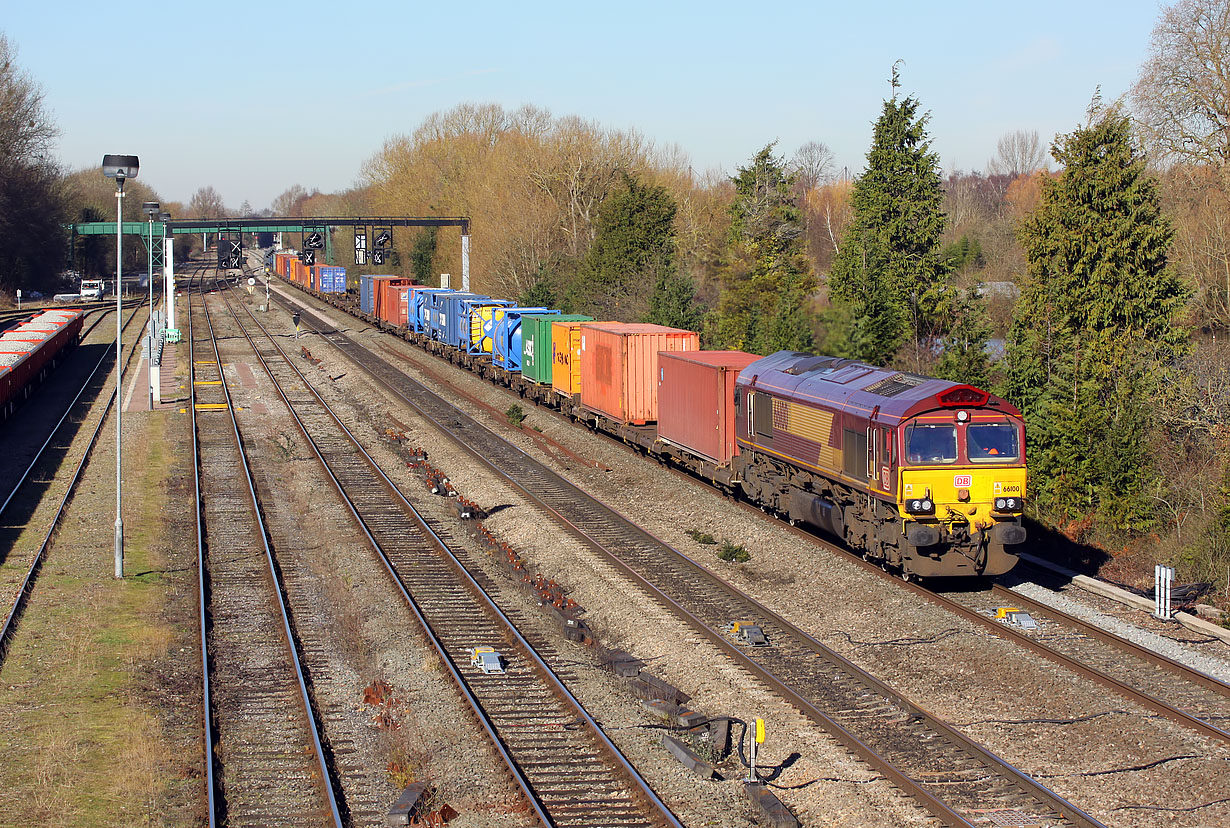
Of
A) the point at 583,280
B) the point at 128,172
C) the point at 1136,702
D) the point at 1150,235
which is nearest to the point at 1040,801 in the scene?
the point at 1136,702

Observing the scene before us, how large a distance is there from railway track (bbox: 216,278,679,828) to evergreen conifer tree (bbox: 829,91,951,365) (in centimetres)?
1688

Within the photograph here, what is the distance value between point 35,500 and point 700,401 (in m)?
15.7

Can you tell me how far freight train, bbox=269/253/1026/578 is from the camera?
1722 cm

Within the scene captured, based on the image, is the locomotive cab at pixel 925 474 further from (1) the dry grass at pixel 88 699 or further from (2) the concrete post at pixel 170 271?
(2) the concrete post at pixel 170 271

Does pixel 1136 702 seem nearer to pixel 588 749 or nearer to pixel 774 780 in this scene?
pixel 774 780

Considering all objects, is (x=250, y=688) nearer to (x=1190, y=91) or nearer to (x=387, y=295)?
(x=1190, y=91)

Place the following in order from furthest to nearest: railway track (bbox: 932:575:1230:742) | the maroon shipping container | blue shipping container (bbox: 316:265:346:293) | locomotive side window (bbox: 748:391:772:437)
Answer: blue shipping container (bbox: 316:265:346:293)
the maroon shipping container
locomotive side window (bbox: 748:391:772:437)
railway track (bbox: 932:575:1230:742)

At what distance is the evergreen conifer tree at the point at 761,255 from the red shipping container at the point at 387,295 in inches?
856

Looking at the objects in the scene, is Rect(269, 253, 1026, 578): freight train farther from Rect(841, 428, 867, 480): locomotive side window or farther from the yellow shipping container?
the yellow shipping container

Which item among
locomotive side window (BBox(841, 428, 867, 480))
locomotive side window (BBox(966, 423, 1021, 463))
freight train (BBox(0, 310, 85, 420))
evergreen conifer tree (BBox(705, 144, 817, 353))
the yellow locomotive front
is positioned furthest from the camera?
evergreen conifer tree (BBox(705, 144, 817, 353))

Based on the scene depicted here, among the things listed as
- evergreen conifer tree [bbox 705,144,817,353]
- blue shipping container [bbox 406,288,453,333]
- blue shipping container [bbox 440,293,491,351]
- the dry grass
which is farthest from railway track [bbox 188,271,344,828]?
blue shipping container [bbox 406,288,453,333]

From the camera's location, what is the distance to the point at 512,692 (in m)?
13.9

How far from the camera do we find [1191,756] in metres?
11.7

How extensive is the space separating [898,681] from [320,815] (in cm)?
740
